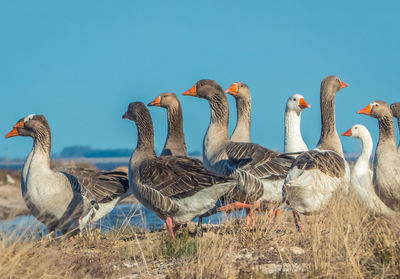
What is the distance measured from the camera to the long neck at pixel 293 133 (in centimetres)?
1120

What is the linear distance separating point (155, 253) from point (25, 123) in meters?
3.85

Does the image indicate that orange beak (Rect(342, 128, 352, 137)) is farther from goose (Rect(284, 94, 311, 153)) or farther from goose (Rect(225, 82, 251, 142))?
goose (Rect(225, 82, 251, 142))

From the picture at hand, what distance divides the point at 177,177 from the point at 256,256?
2069mm

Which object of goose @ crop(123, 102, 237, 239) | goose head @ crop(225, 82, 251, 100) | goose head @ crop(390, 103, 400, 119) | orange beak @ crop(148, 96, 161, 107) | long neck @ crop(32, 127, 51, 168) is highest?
goose head @ crop(225, 82, 251, 100)

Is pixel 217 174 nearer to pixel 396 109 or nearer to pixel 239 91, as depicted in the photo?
pixel 239 91

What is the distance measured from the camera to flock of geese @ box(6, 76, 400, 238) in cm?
820

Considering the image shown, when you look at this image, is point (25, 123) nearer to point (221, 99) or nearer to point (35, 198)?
point (35, 198)

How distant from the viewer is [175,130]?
11625mm

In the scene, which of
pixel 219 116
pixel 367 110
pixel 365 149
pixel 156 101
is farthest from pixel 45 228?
pixel 367 110

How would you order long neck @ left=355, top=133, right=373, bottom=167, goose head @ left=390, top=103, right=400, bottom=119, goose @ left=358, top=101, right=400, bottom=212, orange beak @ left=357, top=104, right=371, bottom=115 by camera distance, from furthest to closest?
1. goose head @ left=390, top=103, right=400, bottom=119
2. orange beak @ left=357, top=104, right=371, bottom=115
3. long neck @ left=355, top=133, right=373, bottom=167
4. goose @ left=358, top=101, right=400, bottom=212

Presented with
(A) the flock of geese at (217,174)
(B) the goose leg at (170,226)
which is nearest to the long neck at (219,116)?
(A) the flock of geese at (217,174)

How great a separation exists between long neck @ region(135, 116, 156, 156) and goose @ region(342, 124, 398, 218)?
131 inches

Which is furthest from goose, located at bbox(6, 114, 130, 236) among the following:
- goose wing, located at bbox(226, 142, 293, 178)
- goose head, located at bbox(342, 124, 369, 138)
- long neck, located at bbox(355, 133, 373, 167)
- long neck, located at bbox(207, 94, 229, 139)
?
long neck, located at bbox(355, 133, 373, 167)

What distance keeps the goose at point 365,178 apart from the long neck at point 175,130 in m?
3.32
